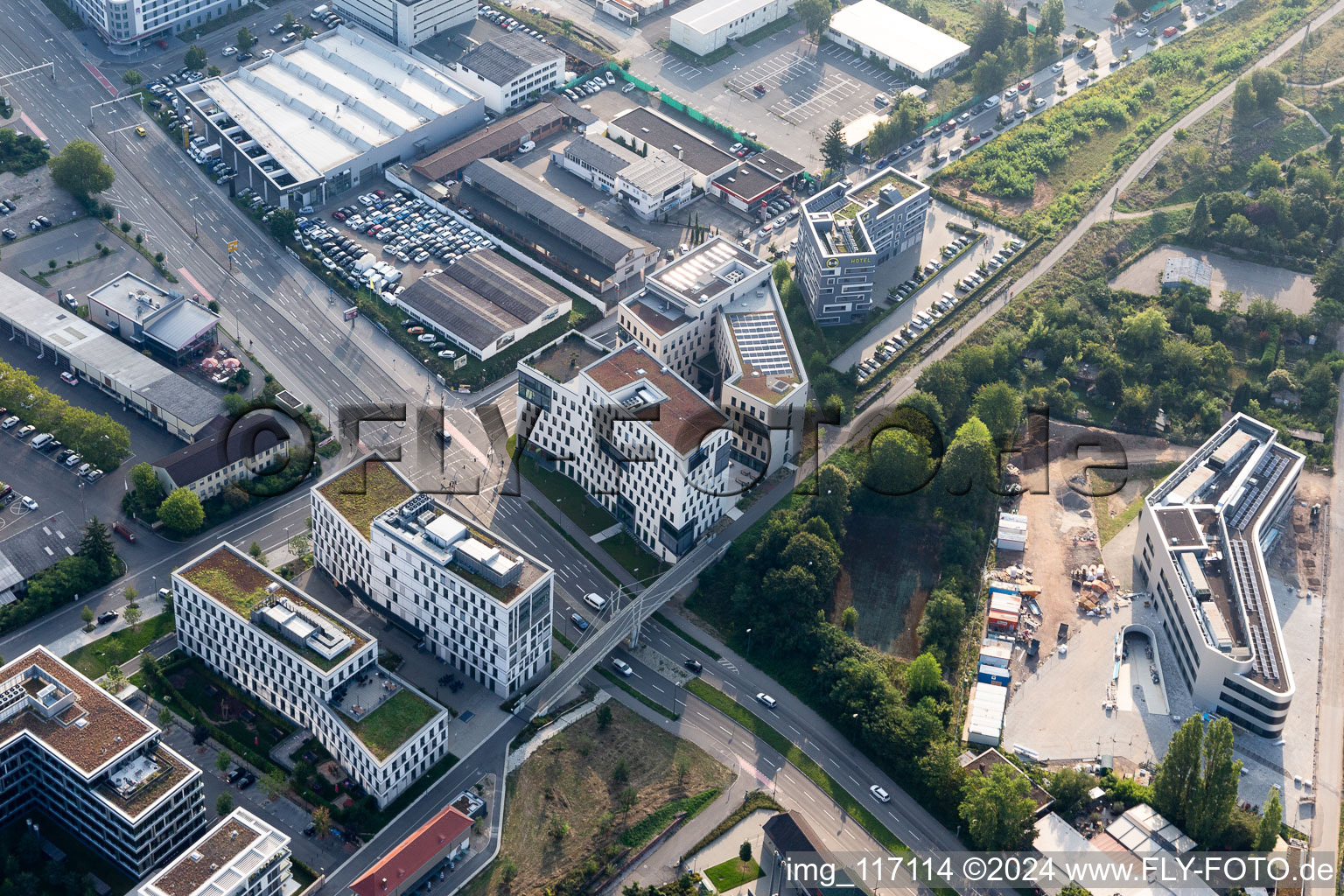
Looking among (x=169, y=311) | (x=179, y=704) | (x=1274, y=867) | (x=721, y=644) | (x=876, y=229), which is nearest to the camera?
(x=1274, y=867)

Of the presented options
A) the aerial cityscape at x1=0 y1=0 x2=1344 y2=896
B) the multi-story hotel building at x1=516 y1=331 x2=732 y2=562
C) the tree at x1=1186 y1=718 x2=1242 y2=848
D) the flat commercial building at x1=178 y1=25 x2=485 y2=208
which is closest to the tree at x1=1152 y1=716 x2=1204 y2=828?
the aerial cityscape at x1=0 y1=0 x2=1344 y2=896

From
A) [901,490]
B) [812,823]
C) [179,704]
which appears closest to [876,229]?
[901,490]

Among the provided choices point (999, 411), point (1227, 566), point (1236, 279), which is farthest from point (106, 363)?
point (1236, 279)

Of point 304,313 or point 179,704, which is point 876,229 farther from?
point 179,704

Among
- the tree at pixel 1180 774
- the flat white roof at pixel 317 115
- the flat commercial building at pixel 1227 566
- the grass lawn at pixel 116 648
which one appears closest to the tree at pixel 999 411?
the flat commercial building at pixel 1227 566

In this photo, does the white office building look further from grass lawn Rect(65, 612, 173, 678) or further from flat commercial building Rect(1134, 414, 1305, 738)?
grass lawn Rect(65, 612, 173, 678)

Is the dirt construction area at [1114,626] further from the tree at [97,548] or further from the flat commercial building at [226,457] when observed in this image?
the tree at [97,548]

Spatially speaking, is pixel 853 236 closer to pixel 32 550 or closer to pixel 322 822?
pixel 322 822
